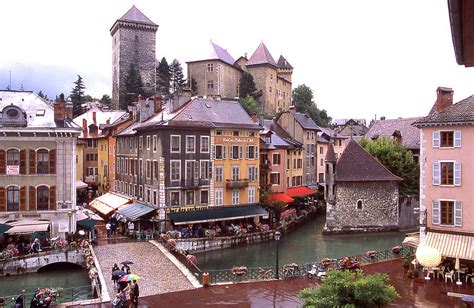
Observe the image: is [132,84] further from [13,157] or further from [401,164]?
[13,157]

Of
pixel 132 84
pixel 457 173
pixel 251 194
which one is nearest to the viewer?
pixel 457 173

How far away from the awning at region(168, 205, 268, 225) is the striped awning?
683 inches

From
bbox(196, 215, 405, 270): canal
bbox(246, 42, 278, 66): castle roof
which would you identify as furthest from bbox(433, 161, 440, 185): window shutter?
bbox(246, 42, 278, 66): castle roof

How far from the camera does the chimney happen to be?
101ft

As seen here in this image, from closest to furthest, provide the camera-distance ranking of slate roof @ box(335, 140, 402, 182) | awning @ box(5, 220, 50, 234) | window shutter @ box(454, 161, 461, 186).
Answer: window shutter @ box(454, 161, 461, 186)
awning @ box(5, 220, 50, 234)
slate roof @ box(335, 140, 402, 182)

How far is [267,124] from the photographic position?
56.9 meters

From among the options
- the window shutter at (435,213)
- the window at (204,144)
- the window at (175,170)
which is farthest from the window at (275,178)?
the window shutter at (435,213)

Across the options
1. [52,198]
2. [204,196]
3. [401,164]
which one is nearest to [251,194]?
[204,196]

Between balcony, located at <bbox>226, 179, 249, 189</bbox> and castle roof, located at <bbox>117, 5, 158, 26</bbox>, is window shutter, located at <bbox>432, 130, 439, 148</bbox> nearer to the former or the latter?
balcony, located at <bbox>226, 179, 249, 189</bbox>

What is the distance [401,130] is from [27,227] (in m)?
42.6

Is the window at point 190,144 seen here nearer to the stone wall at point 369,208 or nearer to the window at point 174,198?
the window at point 174,198

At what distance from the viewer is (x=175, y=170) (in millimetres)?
38125

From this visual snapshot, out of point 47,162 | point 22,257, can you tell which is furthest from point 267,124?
point 22,257

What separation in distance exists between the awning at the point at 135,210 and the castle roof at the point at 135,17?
187 feet
